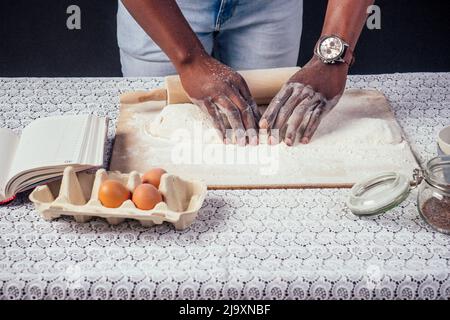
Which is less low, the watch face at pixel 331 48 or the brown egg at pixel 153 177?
the watch face at pixel 331 48

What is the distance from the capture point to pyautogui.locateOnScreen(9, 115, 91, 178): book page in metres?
1.23

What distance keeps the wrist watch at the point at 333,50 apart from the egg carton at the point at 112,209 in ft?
1.78

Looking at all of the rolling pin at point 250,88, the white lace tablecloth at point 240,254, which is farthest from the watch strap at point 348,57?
the white lace tablecloth at point 240,254

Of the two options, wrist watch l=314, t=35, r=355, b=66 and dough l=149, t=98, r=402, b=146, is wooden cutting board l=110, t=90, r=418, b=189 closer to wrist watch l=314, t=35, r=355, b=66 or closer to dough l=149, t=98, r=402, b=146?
dough l=149, t=98, r=402, b=146

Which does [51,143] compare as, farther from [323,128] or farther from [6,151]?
[323,128]

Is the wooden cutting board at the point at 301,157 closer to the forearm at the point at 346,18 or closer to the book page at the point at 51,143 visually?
the book page at the point at 51,143

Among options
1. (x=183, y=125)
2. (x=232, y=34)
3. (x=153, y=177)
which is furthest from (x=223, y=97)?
(x=232, y=34)

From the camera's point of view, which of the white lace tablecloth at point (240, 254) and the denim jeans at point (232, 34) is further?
the denim jeans at point (232, 34)

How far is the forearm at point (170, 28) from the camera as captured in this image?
4.99 ft

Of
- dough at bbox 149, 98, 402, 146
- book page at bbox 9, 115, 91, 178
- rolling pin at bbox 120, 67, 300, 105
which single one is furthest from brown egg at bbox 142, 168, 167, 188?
rolling pin at bbox 120, 67, 300, 105

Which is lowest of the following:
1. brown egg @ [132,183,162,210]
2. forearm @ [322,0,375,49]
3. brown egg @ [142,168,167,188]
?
brown egg @ [142,168,167,188]

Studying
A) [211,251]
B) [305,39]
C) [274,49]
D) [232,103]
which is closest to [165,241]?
[211,251]

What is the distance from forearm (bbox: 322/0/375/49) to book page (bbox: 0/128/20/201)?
2.51 ft

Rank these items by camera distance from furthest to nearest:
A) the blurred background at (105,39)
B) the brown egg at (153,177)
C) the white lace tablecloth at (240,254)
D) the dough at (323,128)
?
the blurred background at (105,39)
the dough at (323,128)
the brown egg at (153,177)
the white lace tablecloth at (240,254)
